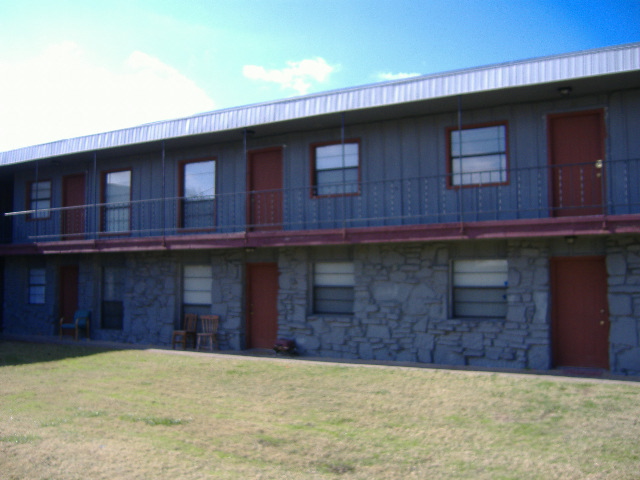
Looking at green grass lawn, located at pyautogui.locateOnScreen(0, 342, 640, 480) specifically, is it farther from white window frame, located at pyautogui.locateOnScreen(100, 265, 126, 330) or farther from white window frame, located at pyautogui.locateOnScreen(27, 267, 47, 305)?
white window frame, located at pyautogui.locateOnScreen(27, 267, 47, 305)

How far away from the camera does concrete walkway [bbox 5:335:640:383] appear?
9.55 meters

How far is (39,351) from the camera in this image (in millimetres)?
13484

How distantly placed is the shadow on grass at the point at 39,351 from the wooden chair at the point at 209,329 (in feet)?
6.91

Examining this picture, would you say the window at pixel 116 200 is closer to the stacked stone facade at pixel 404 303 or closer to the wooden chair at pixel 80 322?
the stacked stone facade at pixel 404 303

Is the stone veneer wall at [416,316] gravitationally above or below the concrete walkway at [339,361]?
above

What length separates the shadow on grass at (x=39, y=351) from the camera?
12130mm

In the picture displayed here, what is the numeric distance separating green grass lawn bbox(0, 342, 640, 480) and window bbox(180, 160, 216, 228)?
505 centimetres

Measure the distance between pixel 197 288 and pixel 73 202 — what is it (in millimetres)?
5562

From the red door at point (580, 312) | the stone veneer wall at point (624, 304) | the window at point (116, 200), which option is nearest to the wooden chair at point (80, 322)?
the window at point (116, 200)

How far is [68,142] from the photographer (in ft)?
51.3

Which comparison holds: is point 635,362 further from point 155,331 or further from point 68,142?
point 68,142

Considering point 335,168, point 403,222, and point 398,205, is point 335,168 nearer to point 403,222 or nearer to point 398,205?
point 398,205

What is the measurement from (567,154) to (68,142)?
1235 cm

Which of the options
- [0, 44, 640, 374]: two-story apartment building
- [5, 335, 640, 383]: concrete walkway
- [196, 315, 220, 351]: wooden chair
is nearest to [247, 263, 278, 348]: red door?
[0, 44, 640, 374]: two-story apartment building
